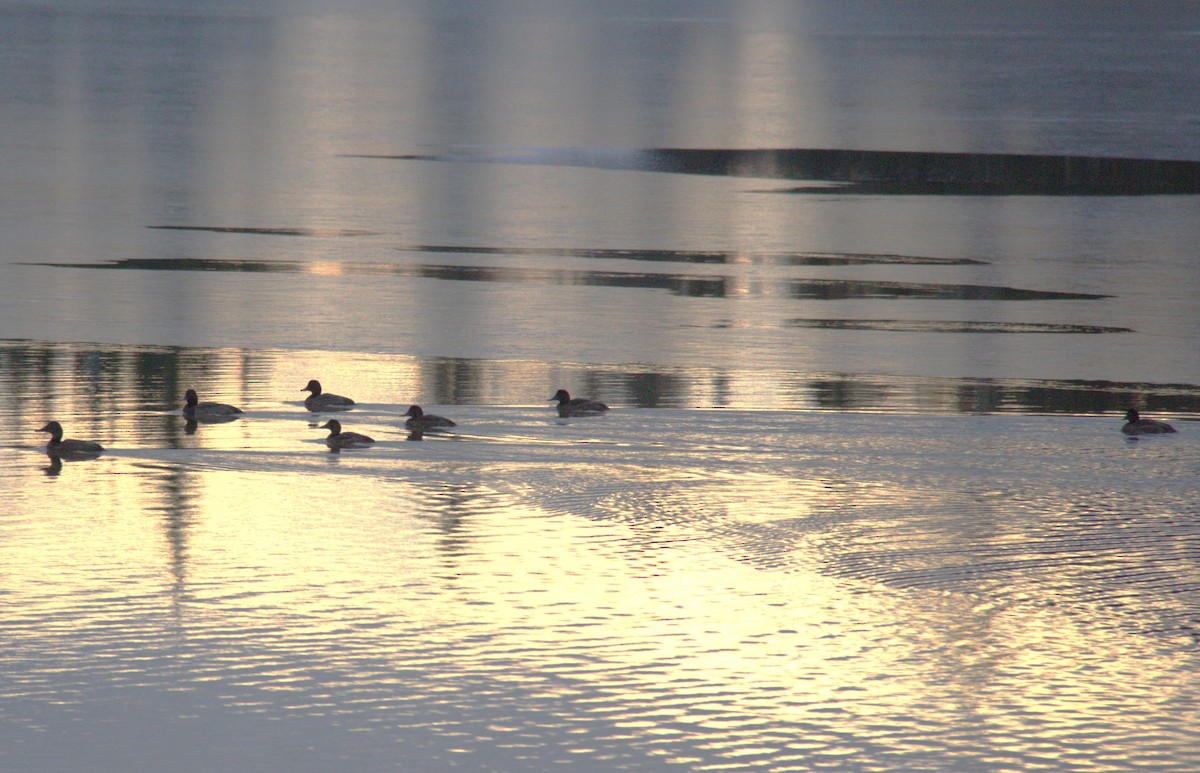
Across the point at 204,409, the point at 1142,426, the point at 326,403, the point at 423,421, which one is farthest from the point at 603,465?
the point at 1142,426

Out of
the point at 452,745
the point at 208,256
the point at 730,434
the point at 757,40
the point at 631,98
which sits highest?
the point at 757,40

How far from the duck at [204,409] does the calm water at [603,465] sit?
21 centimetres

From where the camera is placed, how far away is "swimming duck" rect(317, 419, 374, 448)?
12227mm

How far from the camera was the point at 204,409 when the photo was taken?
13.0m

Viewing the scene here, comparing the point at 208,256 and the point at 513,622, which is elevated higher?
the point at 208,256

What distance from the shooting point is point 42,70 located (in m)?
58.5

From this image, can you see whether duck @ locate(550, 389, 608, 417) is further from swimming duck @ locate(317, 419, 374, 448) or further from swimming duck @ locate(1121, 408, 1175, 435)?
swimming duck @ locate(1121, 408, 1175, 435)

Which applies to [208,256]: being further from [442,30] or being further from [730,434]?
[442,30]

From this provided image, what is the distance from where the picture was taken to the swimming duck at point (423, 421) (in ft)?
41.5

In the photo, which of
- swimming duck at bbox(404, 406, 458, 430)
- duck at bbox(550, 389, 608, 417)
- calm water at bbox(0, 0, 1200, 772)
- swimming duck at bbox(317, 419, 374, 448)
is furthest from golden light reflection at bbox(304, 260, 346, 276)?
swimming duck at bbox(317, 419, 374, 448)

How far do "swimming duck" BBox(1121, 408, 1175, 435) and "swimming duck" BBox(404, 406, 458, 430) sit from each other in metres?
4.43

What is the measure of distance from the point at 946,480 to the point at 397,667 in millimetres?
4634

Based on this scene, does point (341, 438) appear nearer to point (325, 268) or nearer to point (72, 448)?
point (72, 448)

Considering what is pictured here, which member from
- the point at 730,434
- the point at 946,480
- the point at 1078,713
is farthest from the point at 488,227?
the point at 1078,713
